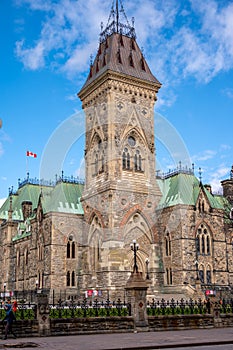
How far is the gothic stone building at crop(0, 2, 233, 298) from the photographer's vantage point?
4850cm

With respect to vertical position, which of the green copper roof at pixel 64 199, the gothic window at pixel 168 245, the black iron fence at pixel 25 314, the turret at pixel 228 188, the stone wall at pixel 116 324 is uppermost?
the turret at pixel 228 188

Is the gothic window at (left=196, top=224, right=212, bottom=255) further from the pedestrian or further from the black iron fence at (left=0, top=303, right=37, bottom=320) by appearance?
the pedestrian

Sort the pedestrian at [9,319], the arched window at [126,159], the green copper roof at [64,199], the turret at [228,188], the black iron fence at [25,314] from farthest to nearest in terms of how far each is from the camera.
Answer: the turret at [228,188], the green copper roof at [64,199], the arched window at [126,159], the black iron fence at [25,314], the pedestrian at [9,319]

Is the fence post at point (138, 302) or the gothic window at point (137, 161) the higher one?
the gothic window at point (137, 161)

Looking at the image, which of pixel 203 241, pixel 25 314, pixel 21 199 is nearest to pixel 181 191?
pixel 203 241

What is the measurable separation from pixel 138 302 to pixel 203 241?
88.2 ft

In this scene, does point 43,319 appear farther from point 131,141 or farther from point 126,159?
point 131,141

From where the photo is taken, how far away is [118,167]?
50.9m

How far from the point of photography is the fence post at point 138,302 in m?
24.6

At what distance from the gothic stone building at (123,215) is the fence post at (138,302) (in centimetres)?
2134

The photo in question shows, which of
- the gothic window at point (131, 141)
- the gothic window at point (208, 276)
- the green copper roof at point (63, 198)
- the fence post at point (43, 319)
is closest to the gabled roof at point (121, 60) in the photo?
the gothic window at point (131, 141)

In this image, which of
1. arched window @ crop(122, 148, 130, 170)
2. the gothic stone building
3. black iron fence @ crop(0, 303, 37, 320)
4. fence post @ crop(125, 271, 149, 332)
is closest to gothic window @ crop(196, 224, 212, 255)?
the gothic stone building

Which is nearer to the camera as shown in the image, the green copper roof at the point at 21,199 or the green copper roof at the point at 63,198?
the green copper roof at the point at 63,198

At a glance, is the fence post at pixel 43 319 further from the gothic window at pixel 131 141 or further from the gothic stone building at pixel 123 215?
the gothic window at pixel 131 141
